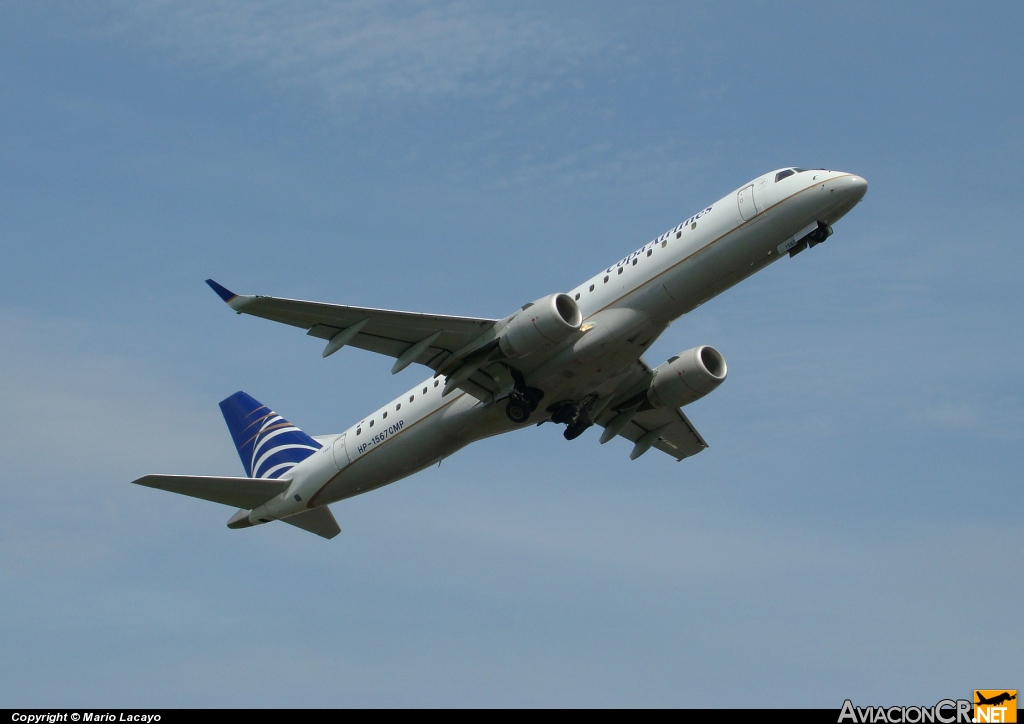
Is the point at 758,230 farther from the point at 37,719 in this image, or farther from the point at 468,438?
the point at 37,719

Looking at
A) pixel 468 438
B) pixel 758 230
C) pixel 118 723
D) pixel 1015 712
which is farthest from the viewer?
pixel 468 438

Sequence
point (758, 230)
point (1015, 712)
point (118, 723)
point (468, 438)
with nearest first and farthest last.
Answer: point (1015, 712) → point (118, 723) → point (758, 230) → point (468, 438)

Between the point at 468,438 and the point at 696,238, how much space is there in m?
9.47

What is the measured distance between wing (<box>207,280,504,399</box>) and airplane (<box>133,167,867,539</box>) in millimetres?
41

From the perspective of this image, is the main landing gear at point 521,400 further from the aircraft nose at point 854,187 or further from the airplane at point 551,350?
the aircraft nose at point 854,187

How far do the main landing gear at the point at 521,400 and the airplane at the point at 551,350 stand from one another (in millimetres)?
42

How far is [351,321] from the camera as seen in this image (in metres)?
31.8

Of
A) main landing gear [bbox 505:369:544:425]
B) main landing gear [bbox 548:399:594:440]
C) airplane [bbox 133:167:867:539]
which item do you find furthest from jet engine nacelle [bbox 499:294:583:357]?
main landing gear [bbox 548:399:594:440]

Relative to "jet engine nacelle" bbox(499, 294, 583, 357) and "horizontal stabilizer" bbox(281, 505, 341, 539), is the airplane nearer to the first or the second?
"jet engine nacelle" bbox(499, 294, 583, 357)

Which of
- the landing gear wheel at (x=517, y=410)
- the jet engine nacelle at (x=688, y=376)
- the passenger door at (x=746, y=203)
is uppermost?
the passenger door at (x=746, y=203)

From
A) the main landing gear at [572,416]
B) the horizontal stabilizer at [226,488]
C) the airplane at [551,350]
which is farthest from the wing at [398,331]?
the horizontal stabilizer at [226,488]

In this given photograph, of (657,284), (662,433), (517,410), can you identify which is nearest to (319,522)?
(517,410)

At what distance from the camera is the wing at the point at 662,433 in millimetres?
39312

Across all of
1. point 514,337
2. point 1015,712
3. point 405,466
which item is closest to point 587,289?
point 514,337
